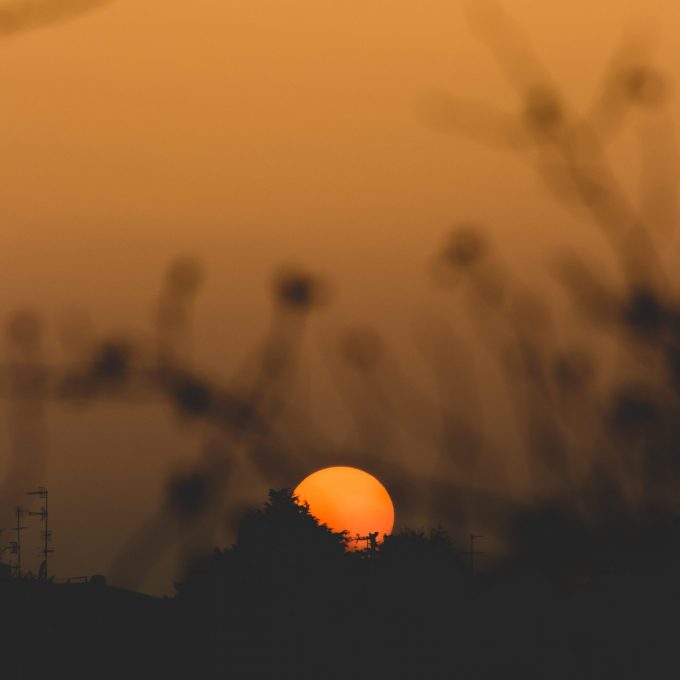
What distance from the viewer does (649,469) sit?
302cm

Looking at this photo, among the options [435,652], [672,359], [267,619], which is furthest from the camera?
[267,619]

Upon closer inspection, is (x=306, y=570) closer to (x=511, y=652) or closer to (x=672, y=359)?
(x=511, y=652)

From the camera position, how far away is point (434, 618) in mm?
5707

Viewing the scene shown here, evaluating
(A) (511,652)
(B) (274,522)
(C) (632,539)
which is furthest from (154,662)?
(B) (274,522)

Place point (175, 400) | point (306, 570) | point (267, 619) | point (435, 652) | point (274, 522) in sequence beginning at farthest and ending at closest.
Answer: point (274, 522) < point (306, 570) < point (267, 619) < point (435, 652) < point (175, 400)

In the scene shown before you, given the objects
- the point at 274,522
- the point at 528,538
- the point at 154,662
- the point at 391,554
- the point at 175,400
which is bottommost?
the point at 528,538

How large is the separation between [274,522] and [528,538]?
47693 mm

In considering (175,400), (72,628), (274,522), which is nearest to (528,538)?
(175,400)

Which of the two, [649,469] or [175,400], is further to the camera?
[649,469]

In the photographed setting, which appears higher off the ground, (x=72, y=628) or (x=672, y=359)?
(x=72, y=628)

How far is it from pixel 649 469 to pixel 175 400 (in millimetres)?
1123

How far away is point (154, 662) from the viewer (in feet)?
39.4

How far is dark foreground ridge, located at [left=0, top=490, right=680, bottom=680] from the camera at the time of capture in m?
3.17

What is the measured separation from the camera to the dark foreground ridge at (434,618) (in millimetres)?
3174
